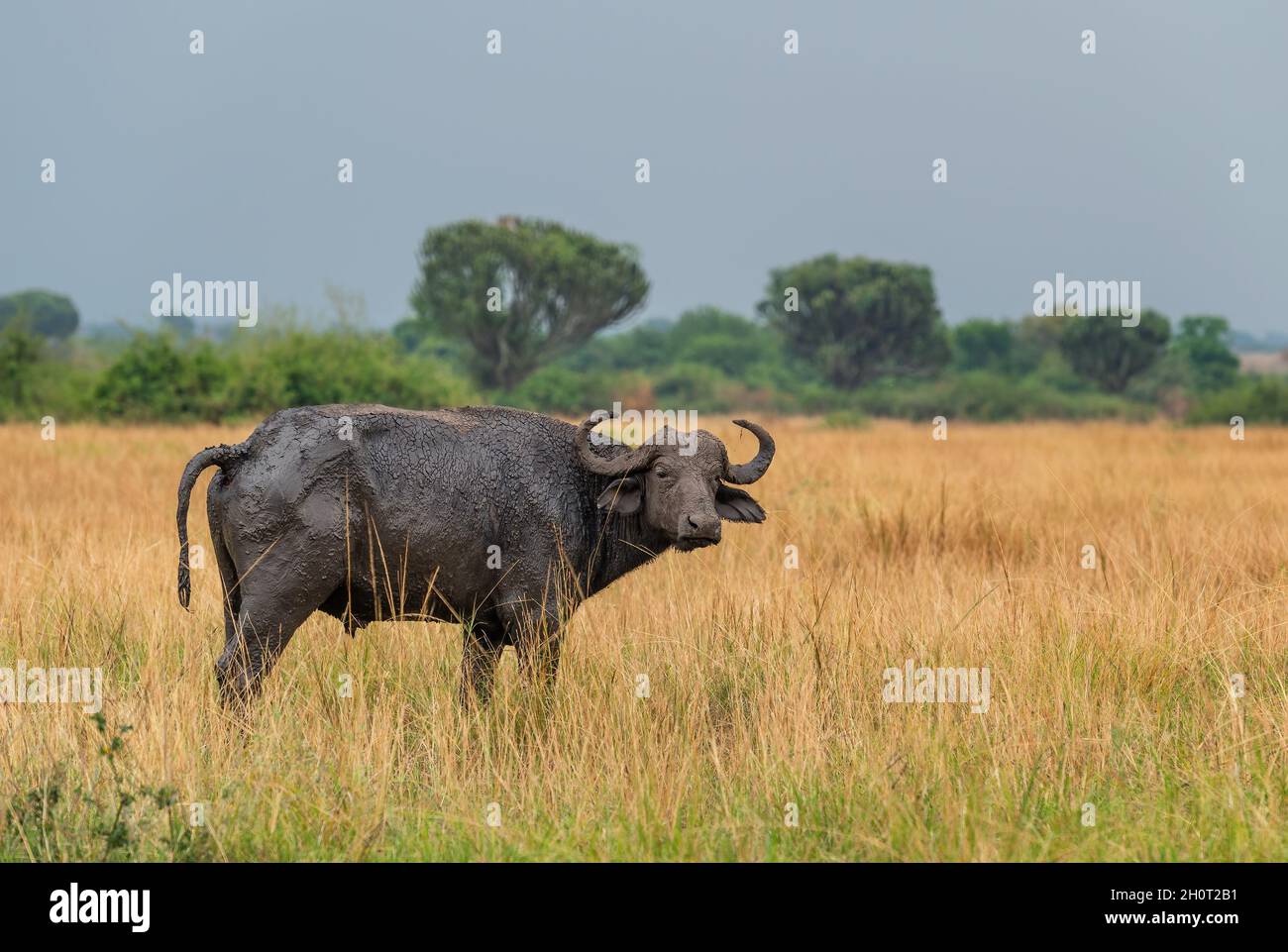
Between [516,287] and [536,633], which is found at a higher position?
[516,287]

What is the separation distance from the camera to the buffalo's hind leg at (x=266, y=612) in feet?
17.6

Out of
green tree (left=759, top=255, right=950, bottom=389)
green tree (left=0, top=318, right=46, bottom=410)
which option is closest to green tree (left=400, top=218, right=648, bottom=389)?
green tree (left=759, top=255, right=950, bottom=389)

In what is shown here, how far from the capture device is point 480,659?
239 inches

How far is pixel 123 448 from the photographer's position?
631 inches

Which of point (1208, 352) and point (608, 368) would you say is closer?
point (1208, 352)

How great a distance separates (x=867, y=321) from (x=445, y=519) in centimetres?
5444

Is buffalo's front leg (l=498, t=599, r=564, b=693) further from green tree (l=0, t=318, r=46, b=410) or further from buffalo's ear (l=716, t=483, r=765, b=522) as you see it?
green tree (l=0, t=318, r=46, b=410)

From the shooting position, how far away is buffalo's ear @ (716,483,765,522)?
6.12m

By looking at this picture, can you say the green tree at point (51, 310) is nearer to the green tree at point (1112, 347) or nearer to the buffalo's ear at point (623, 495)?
the green tree at point (1112, 347)

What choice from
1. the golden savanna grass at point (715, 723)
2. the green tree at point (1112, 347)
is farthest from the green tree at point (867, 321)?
the golden savanna grass at point (715, 723)

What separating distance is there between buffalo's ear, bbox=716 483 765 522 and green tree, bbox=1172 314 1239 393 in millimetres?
57056

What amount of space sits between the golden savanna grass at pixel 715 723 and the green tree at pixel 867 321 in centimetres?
4980

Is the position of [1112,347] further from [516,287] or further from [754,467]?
[754,467]

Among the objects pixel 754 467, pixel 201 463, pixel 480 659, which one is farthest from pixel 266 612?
pixel 754 467
